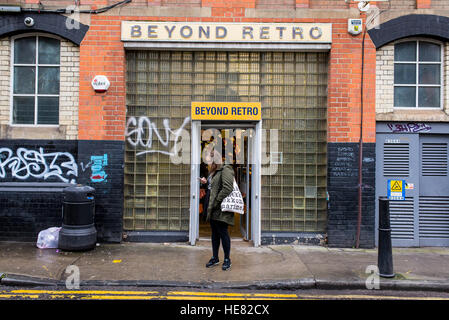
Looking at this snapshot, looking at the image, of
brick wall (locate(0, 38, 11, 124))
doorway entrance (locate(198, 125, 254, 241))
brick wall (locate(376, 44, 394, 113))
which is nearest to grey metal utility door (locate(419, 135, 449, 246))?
brick wall (locate(376, 44, 394, 113))

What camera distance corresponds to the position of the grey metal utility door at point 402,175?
7.86 meters

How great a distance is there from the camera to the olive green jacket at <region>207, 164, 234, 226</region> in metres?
6.02

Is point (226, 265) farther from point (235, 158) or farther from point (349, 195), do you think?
point (349, 195)

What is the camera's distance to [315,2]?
7848mm

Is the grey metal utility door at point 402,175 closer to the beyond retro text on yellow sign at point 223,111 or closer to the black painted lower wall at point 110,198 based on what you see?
the black painted lower wall at point 110,198

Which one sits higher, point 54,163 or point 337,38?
point 337,38

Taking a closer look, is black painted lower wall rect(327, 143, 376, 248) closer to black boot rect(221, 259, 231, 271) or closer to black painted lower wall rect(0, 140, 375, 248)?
black painted lower wall rect(0, 140, 375, 248)

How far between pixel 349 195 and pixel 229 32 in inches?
169

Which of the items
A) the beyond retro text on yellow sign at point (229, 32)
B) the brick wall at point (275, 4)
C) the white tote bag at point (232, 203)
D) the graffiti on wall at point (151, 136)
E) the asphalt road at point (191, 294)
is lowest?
the asphalt road at point (191, 294)

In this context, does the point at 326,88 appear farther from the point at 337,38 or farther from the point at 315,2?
the point at 315,2

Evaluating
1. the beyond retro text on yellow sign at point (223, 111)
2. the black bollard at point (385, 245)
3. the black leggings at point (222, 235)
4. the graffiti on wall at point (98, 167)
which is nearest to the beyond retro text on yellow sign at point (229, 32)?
the beyond retro text on yellow sign at point (223, 111)

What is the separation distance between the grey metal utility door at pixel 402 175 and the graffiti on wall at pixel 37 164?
262 inches

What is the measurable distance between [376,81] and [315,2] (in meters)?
2.16

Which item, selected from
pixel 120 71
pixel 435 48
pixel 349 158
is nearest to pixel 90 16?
pixel 120 71
